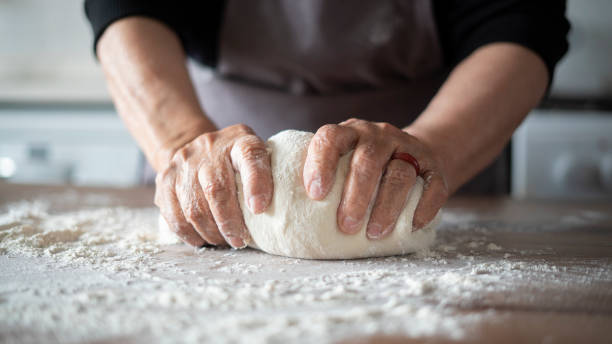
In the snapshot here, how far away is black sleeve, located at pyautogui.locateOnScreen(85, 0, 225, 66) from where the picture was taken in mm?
987

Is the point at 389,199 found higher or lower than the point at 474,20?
lower

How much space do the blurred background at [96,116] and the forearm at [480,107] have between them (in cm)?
116

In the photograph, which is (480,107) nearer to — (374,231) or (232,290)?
(374,231)

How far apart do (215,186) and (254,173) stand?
0.07 meters

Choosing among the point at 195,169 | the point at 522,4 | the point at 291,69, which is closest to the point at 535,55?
the point at 522,4

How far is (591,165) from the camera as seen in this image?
2148mm

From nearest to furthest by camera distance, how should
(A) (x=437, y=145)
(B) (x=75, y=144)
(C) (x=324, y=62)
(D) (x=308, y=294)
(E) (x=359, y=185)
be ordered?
(D) (x=308, y=294) → (E) (x=359, y=185) → (A) (x=437, y=145) → (C) (x=324, y=62) → (B) (x=75, y=144)

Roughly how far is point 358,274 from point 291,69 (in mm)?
859

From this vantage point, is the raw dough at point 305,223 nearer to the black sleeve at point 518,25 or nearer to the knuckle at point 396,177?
the knuckle at point 396,177

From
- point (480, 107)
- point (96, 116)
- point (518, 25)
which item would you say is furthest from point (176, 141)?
point (96, 116)

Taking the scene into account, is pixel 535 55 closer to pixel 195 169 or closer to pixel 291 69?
pixel 291 69

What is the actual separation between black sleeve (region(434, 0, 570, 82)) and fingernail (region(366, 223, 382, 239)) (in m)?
0.63

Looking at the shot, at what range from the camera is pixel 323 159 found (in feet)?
1.98

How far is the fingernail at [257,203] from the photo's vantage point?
618 millimetres
